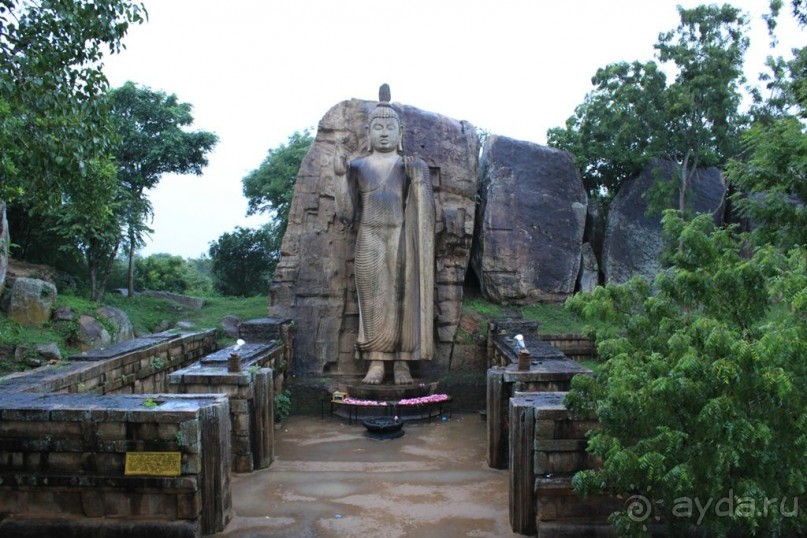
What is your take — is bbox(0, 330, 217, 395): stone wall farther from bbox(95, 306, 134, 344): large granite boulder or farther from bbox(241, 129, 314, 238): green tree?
bbox(241, 129, 314, 238): green tree

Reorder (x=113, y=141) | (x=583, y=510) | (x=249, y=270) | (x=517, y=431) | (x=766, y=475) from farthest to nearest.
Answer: (x=249, y=270) < (x=113, y=141) < (x=517, y=431) < (x=583, y=510) < (x=766, y=475)

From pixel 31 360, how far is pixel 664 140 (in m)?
12.4

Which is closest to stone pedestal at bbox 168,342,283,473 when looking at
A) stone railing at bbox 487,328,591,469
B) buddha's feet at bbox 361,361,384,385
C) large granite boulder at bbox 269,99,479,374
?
stone railing at bbox 487,328,591,469

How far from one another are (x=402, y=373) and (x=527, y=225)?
13.0ft

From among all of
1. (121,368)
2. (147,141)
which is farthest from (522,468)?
(147,141)

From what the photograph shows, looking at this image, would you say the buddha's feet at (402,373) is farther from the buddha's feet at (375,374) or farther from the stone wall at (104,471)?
the stone wall at (104,471)

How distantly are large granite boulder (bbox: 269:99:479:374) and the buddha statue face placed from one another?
767 millimetres

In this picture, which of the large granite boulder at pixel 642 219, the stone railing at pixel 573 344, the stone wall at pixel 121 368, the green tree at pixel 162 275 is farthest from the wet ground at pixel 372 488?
the green tree at pixel 162 275

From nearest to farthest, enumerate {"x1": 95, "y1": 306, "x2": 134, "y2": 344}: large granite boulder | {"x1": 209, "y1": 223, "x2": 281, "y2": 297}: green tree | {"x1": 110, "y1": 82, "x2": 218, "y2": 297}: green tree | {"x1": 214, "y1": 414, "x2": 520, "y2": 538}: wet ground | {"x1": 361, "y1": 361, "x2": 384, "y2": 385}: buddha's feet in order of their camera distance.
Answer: {"x1": 214, "y1": 414, "x2": 520, "y2": 538}: wet ground, {"x1": 361, "y1": 361, "x2": 384, "y2": 385}: buddha's feet, {"x1": 95, "y1": 306, "x2": 134, "y2": 344}: large granite boulder, {"x1": 110, "y1": 82, "x2": 218, "y2": 297}: green tree, {"x1": 209, "y1": 223, "x2": 281, "y2": 297}: green tree

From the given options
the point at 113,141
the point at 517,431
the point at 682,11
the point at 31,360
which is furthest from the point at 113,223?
the point at 682,11

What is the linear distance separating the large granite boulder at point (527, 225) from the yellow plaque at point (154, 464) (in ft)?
25.9

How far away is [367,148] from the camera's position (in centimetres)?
1078

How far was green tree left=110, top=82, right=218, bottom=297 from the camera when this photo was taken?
16.4 meters

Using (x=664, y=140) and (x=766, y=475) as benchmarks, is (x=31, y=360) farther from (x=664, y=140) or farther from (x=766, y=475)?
(x=664, y=140)
